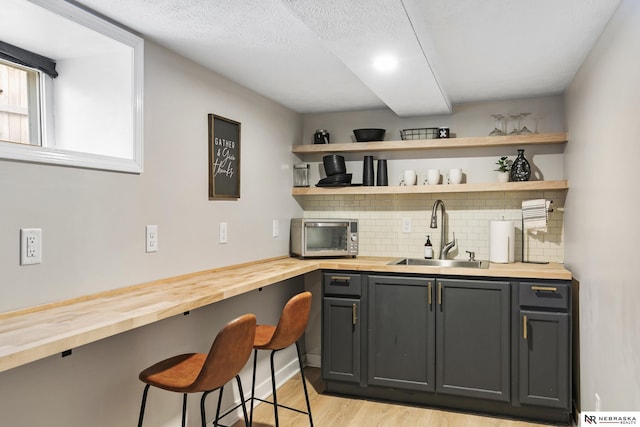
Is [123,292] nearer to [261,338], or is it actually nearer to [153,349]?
[153,349]

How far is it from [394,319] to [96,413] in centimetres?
195

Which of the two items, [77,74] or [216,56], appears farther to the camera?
[216,56]

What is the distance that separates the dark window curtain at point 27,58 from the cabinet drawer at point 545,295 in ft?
9.48

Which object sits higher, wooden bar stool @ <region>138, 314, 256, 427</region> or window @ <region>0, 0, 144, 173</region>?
window @ <region>0, 0, 144, 173</region>

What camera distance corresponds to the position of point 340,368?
11.2ft

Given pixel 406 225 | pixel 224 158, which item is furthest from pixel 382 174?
pixel 224 158

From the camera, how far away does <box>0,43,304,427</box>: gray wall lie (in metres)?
1.76

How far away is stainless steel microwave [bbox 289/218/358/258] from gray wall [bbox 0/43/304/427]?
0.28m

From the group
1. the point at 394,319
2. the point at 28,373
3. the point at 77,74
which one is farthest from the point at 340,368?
the point at 77,74

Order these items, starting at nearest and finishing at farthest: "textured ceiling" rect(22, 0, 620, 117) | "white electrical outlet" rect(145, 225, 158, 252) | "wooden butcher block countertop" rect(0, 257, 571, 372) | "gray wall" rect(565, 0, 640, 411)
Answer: "wooden butcher block countertop" rect(0, 257, 571, 372) < "gray wall" rect(565, 0, 640, 411) < "textured ceiling" rect(22, 0, 620, 117) < "white electrical outlet" rect(145, 225, 158, 252)

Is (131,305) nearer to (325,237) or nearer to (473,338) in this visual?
(325,237)

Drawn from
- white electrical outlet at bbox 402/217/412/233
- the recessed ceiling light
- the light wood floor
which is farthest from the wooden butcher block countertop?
the recessed ceiling light

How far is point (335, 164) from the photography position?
391 centimetres

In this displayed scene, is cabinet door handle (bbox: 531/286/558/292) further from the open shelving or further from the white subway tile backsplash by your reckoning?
the open shelving
